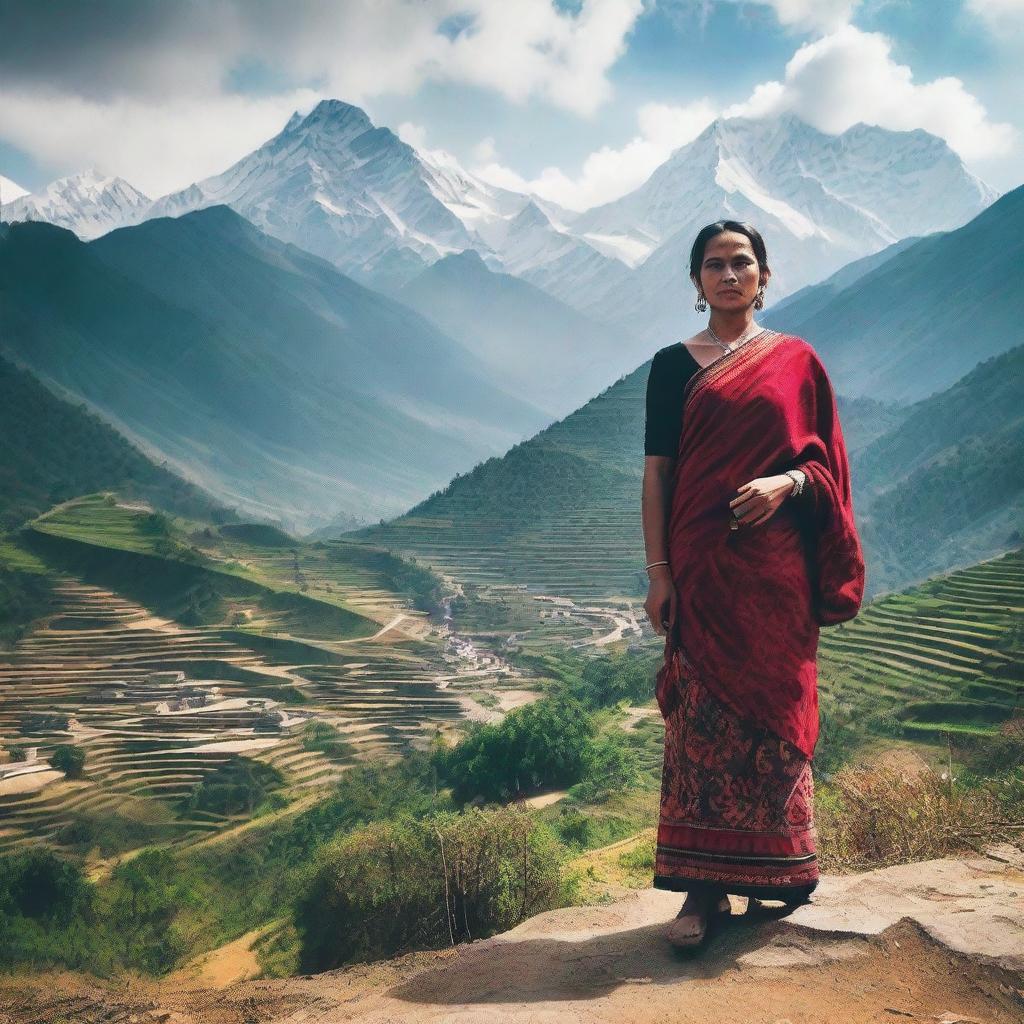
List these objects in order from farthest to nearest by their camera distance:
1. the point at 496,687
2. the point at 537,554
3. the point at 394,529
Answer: the point at 394,529 < the point at 537,554 < the point at 496,687

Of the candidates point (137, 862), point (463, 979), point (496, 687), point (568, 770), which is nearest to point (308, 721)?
point (496, 687)

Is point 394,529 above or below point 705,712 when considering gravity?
above

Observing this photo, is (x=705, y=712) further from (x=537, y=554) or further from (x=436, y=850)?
(x=537, y=554)

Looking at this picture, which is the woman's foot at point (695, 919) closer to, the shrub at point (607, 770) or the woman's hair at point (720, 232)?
the woman's hair at point (720, 232)

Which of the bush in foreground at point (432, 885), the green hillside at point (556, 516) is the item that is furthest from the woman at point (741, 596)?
the green hillside at point (556, 516)

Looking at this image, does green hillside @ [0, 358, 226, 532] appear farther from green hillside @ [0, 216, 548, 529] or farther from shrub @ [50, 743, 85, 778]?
shrub @ [50, 743, 85, 778]

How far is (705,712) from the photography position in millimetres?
2496

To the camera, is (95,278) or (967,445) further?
(95,278)

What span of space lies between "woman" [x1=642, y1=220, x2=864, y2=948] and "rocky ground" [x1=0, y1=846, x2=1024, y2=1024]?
0.14 meters

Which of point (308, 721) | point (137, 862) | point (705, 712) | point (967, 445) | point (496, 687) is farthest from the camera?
point (967, 445)

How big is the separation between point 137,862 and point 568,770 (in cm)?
790

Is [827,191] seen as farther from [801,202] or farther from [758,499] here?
[758,499]

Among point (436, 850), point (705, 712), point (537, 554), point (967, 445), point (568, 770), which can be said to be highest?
point (967, 445)

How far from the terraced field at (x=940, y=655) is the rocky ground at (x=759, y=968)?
42.4 ft
